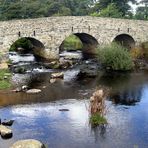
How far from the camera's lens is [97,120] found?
67.6 ft

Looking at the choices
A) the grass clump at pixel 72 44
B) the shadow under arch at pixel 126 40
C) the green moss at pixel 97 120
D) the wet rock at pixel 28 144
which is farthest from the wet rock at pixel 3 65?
the wet rock at pixel 28 144

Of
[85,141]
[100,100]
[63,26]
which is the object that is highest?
[63,26]

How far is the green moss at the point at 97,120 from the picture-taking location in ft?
67.4

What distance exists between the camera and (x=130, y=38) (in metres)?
47.3

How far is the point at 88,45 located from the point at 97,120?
29.8 meters

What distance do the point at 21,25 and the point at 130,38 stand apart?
15.8 meters

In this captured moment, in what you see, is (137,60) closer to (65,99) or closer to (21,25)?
(21,25)

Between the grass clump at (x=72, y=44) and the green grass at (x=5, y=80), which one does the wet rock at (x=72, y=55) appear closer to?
the grass clump at (x=72, y=44)

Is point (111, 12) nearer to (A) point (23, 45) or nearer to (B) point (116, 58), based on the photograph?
(A) point (23, 45)

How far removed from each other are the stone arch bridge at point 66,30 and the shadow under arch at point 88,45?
283 millimetres

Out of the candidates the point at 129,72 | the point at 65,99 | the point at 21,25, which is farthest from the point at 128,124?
the point at 21,25

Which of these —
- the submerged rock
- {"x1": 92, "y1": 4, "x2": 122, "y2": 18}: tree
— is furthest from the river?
{"x1": 92, "y1": 4, "x2": 122, "y2": 18}: tree

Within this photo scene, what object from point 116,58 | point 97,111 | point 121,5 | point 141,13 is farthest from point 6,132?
point 141,13

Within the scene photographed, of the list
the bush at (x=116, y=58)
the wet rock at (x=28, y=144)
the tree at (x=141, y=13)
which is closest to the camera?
the wet rock at (x=28, y=144)
